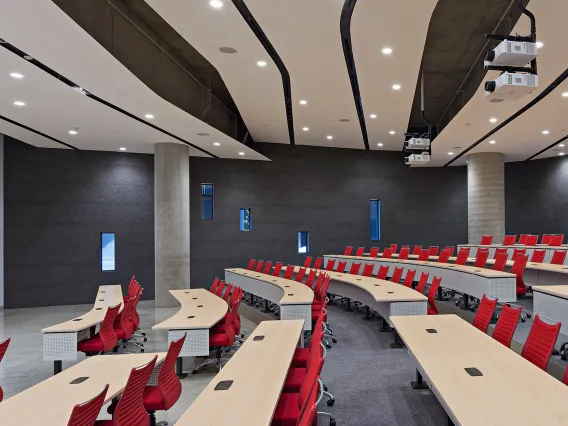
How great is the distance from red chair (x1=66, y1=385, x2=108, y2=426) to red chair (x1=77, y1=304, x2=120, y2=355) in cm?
359

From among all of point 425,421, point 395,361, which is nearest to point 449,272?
point 395,361

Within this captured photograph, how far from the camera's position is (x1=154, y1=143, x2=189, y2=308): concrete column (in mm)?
11609

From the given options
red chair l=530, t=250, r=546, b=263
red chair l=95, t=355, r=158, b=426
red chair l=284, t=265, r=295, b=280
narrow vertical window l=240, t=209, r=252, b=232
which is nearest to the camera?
red chair l=95, t=355, r=158, b=426

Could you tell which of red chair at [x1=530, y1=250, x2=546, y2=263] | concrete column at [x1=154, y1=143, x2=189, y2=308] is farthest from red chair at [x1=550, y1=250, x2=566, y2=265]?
concrete column at [x1=154, y1=143, x2=189, y2=308]

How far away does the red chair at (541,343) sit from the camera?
3382mm

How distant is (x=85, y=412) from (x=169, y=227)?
936cm

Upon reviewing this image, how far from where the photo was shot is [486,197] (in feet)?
A: 46.7

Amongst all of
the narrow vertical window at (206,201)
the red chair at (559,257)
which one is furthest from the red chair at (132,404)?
the narrow vertical window at (206,201)

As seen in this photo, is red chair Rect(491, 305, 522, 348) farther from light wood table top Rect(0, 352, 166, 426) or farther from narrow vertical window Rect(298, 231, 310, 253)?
narrow vertical window Rect(298, 231, 310, 253)

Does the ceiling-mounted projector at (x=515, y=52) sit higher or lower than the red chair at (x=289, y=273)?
higher

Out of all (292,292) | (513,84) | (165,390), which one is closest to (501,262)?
(513,84)

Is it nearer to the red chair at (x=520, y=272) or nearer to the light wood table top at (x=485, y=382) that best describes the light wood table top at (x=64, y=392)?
the light wood table top at (x=485, y=382)

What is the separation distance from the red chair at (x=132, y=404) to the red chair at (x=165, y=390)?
0.39m

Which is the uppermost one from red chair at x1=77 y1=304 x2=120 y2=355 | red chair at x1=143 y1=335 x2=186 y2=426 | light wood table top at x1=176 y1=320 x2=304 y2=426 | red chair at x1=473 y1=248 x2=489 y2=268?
red chair at x1=473 y1=248 x2=489 y2=268
